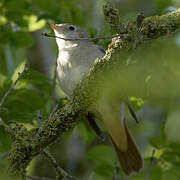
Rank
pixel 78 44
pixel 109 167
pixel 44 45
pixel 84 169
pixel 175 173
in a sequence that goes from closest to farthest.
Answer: pixel 175 173, pixel 109 167, pixel 78 44, pixel 84 169, pixel 44 45

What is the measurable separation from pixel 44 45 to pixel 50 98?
2826 millimetres

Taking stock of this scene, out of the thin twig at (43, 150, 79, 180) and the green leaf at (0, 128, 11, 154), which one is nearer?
the green leaf at (0, 128, 11, 154)

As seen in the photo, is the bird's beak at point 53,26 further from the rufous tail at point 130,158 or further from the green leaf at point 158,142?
the green leaf at point 158,142

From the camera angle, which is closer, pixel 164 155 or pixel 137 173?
pixel 164 155

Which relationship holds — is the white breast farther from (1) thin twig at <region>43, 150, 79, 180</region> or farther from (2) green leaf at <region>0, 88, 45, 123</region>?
(1) thin twig at <region>43, 150, 79, 180</region>

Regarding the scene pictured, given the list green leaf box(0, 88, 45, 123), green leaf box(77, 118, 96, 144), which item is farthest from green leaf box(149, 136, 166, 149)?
green leaf box(0, 88, 45, 123)

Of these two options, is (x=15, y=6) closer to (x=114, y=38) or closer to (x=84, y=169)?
(x=114, y=38)

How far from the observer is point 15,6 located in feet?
12.1

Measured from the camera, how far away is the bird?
144 inches

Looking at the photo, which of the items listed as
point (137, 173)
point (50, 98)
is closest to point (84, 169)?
point (137, 173)

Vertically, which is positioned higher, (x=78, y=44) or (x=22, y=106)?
(x=78, y=44)

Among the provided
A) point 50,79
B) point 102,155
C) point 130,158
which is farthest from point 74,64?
point 130,158

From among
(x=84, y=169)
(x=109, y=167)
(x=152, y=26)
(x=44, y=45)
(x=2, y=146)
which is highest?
(x=152, y=26)

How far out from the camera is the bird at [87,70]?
3670mm
